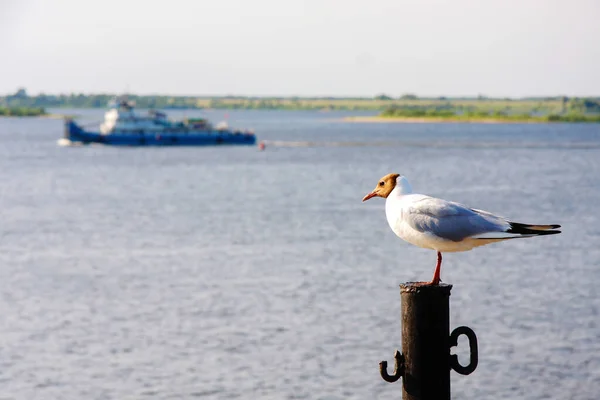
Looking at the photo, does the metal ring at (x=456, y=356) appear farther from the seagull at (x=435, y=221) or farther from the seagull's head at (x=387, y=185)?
the seagull's head at (x=387, y=185)

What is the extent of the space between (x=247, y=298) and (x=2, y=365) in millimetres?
7211

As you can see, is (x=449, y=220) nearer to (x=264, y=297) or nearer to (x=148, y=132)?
(x=264, y=297)


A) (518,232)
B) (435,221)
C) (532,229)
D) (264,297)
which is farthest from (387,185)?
(264,297)

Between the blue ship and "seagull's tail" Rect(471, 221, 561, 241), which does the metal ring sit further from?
the blue ship

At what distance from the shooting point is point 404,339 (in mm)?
7316

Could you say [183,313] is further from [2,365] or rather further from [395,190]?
[395,190]

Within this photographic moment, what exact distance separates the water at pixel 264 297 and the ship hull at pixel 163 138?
5514 centimetres

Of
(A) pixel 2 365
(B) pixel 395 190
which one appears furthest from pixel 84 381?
(B) pixel 395 190

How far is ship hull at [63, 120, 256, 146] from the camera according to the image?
11675 centimetres

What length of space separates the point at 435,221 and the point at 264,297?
1878cm

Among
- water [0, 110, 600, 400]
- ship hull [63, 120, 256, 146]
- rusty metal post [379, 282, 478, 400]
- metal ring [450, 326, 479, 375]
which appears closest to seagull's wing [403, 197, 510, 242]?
metal ring [450, 326, 479, 375]

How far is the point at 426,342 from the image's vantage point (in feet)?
23.9

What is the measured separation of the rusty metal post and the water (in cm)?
1164

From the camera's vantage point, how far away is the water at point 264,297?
65.1ft
